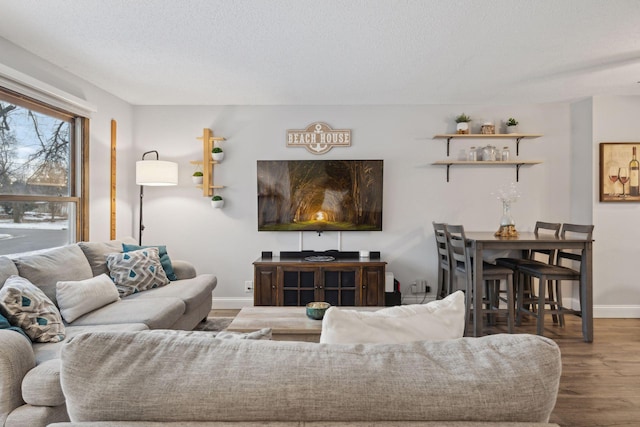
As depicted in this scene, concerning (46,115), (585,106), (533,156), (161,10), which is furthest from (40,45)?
(585,106)

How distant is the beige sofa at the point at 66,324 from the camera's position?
5.35 ft

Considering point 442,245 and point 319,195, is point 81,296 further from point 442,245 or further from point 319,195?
point 442,245

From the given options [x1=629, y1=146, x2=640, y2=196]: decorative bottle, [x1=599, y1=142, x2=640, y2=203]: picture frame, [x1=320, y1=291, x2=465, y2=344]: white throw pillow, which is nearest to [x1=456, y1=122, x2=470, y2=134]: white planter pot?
[x1=599, y1=142, x2=640, y2=203]: picture frame

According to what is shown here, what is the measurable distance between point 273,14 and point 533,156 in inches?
140

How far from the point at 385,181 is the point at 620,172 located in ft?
8.27

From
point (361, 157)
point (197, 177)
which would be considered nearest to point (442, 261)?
point (361, 157)

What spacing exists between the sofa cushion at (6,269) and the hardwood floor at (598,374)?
327cm

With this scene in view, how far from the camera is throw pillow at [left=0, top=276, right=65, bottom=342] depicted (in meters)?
2.00

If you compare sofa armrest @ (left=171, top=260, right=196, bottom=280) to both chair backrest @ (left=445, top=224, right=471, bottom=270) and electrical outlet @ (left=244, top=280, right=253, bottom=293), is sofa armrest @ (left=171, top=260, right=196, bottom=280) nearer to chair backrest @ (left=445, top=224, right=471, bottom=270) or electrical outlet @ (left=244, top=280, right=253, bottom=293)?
electrical outlet @ (left=244, top=280, right=253, bottom=293)

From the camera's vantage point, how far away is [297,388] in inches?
29.0

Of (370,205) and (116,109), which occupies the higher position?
(116,109)

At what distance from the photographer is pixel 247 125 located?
181 inches

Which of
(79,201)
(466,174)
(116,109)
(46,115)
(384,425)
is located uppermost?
(116,109)

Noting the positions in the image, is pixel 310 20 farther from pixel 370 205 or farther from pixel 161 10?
pixel 370 205
